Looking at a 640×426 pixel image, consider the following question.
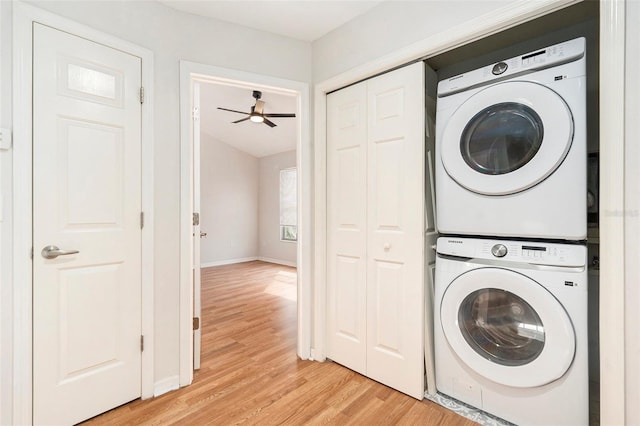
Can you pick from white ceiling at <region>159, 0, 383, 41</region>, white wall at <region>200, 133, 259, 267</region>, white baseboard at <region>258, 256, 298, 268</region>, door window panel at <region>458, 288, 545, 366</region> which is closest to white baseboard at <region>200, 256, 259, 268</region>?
white wall at <region>200, 133, 259, 267</region>

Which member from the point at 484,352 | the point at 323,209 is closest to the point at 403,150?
the point at 323,209

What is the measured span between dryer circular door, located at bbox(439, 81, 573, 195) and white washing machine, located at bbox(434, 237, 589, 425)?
1.11 ft

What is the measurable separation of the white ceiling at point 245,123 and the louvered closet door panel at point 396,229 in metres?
2.44

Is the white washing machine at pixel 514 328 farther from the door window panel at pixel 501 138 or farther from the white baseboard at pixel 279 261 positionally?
the white baseboard at pixel 279 261

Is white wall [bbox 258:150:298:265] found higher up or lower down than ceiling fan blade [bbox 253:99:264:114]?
lower down

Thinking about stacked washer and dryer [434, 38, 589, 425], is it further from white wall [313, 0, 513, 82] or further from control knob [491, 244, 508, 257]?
white wall [313, 0, 513, 82]

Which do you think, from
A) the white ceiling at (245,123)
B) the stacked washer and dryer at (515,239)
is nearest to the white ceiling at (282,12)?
the stacked washer and dryer at (515,239)

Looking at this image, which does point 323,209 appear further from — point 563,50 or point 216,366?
point 563,50

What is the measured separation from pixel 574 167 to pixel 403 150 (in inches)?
32.5

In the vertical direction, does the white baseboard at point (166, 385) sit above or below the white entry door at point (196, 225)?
below

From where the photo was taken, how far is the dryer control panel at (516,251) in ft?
4.50

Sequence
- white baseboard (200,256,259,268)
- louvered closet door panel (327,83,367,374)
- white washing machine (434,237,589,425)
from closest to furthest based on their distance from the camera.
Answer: white washing machine (434,237,589,425) < louvered closet door panel (327,83,367,374) < white baseboard (200,256,259,268)

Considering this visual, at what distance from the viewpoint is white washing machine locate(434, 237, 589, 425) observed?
135cm

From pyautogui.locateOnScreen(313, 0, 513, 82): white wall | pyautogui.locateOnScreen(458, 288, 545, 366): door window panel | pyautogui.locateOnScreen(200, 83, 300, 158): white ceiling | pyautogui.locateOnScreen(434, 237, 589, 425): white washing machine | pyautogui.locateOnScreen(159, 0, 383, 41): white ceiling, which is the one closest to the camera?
pyautogui.locateOnScreen(434, 237, 589, 425): white washing machine
